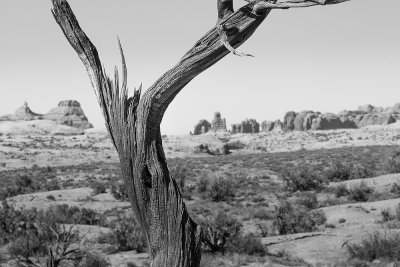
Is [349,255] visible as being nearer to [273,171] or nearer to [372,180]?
[372,180]

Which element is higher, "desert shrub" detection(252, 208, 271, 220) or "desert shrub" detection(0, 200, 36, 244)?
"desert shrub" detection(0, 200, 36, 244)

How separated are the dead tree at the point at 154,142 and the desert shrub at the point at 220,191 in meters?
18.3

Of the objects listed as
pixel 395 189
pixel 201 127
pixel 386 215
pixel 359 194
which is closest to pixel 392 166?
pixel 395 189

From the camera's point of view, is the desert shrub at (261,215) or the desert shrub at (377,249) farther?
the desert shrub at (261,215)

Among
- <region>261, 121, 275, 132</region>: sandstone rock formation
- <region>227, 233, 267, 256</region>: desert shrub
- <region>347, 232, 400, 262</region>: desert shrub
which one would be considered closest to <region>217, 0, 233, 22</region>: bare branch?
<region>347, 232, 400, 262</region>: desert shrub

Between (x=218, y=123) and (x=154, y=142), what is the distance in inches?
4819

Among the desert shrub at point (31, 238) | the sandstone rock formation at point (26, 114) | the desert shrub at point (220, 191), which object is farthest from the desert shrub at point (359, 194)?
the sandstone rock formation at point (26, 114)

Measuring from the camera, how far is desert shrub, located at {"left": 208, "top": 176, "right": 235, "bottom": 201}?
22.3 meters

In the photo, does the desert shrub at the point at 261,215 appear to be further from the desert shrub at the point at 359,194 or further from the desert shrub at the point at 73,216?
the desert shrub at the point at 73,216

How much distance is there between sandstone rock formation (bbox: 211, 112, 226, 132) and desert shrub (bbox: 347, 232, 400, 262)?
373ft

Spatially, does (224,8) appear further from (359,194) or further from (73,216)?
(359,194)

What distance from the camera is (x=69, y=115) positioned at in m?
136

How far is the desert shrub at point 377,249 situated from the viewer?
10.1 meters

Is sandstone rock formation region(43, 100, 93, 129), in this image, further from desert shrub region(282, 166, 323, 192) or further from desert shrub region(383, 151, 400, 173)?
desert shrub region(282, 166, 323, 192)
